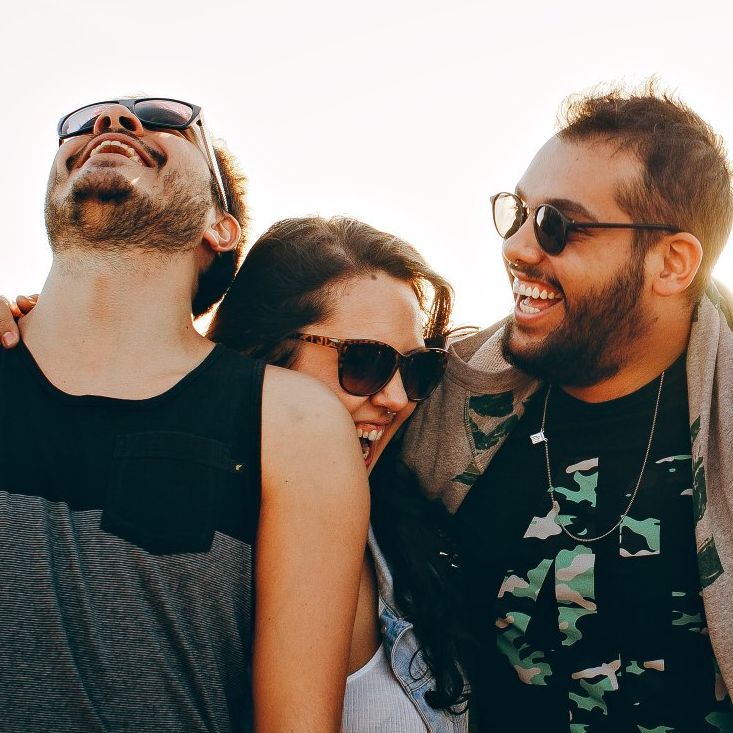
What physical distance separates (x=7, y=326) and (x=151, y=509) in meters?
0.82

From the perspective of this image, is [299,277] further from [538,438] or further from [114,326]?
[538,438]

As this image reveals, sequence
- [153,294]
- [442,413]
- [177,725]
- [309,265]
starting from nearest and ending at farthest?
[177,725]
[153,294]
[309,265]
[442,413]

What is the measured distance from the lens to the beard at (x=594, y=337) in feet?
10.1

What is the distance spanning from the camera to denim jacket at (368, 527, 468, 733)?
246 cm

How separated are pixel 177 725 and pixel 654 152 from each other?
2.93 meters

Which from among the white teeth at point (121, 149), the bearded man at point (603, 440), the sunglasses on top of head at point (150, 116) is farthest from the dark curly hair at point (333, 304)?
the white teeth at point (121, 149)

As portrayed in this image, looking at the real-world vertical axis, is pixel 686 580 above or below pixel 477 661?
above

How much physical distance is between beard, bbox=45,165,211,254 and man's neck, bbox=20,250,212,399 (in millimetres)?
41

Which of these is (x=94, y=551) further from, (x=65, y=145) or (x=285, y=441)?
(x=65, y=145)

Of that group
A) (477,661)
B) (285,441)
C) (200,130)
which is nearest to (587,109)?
Result: (200,130)

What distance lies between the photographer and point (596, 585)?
105 inches

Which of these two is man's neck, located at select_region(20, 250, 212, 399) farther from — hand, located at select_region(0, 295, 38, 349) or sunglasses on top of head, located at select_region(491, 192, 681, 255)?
sunglasses on top of head, located at select_region(491, 192, 681, 255)

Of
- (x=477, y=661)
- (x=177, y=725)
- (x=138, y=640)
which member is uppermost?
(x=138, y=640)

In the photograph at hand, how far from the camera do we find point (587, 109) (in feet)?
11.2
